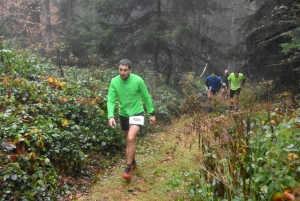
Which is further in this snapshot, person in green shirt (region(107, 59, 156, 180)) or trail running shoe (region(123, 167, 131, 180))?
person in green shirt (region(107, 59, 156, 180))

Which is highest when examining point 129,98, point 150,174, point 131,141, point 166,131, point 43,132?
point 129,98

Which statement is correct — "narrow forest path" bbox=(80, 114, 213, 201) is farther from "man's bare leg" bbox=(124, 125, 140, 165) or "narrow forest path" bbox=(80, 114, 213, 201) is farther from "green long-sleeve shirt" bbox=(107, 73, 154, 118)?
"green long-sleeve shirt" bbox=(107, 73, 154, 118)

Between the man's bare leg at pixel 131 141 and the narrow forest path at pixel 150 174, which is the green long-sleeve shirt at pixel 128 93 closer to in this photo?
the man's bare leg at pixel 131 141

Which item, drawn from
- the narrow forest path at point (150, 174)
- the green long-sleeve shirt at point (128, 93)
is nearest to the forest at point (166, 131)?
the narrow forest path at point (150, 174)

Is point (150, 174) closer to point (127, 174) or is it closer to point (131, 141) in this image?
point (127, 174)

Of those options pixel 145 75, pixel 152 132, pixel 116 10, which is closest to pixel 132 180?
pixel 152 132

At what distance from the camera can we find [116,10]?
17.1 meters

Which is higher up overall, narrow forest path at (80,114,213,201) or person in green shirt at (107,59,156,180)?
person in green shirt at (107,59,156,180)

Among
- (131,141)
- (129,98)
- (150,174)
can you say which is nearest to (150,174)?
(150,174)

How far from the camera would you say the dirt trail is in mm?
5102

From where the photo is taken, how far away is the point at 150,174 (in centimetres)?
618

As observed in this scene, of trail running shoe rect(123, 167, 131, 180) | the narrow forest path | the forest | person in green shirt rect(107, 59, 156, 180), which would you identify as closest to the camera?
the forest

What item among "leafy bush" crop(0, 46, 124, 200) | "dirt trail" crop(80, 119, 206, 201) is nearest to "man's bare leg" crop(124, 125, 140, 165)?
"dirt trail" crop(80, 119, 206, 201)

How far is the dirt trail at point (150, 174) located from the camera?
201 inches
